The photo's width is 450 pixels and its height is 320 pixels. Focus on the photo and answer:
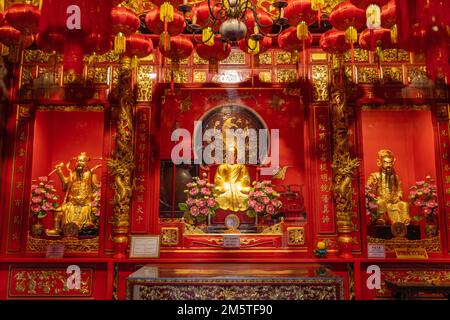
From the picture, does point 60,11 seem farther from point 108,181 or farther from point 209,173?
point 209,173

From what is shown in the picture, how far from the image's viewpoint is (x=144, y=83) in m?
5.91

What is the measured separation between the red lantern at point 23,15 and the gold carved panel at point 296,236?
3.65 meters

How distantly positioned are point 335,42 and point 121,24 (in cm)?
228

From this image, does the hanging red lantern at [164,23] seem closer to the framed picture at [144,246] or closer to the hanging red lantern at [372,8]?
the hanging red lantern at [372,8]

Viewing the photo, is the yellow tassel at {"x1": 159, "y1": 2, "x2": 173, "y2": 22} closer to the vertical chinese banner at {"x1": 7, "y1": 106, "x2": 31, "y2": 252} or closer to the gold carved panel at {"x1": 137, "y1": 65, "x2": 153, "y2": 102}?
the gold carved panel at {"x1": 137, "y1": 65, "x2": 153, "y2": 102}

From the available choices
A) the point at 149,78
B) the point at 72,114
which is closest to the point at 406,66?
the point at 149,78

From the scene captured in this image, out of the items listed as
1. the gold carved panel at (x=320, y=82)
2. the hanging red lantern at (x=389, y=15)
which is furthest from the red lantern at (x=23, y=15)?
the gold carved panel at (x=320, y=82)

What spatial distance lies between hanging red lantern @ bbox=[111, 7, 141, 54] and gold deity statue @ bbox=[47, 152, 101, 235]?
2071 millimetres

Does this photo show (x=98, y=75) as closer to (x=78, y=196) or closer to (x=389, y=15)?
(x=78, y=196)

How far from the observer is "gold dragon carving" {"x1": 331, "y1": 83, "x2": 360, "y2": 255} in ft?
17.6

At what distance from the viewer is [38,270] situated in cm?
539

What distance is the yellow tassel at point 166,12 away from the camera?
390cm

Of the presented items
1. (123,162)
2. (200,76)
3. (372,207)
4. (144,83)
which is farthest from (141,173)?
(372,207)

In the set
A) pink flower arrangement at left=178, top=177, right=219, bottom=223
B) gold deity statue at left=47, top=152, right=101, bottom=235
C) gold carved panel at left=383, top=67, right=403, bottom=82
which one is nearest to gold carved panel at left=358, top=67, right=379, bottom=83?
gold carved panel at left=383, top=67, right=403, bottom=82
